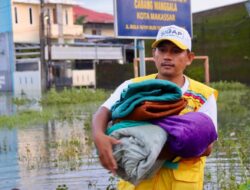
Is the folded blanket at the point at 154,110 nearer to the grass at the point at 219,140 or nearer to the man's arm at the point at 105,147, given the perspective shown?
the man's arm at the point at 105,147

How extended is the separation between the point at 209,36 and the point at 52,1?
828 inches

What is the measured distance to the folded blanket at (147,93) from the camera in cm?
281

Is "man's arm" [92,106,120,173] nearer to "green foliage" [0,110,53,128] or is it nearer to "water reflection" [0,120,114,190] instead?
"water reflection" [0,120,114,190]

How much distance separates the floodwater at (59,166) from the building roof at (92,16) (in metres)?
51.5

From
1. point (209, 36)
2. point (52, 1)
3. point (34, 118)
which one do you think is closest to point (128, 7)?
point (34, 118)

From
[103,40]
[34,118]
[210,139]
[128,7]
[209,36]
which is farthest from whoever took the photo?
[103,40]

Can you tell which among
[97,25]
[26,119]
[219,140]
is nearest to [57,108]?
[26,119]

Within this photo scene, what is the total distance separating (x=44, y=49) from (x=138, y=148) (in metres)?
35.4

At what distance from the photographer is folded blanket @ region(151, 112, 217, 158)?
9.17 feet

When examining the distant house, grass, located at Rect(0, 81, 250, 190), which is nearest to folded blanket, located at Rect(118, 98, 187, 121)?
grass, located at Rect(0, 81, 250, 190)

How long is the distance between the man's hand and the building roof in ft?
194

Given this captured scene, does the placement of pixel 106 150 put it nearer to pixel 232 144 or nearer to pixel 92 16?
pixel 232 144

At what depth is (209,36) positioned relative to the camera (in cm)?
3394

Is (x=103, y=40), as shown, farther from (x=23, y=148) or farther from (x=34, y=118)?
(x=23, y=148)
